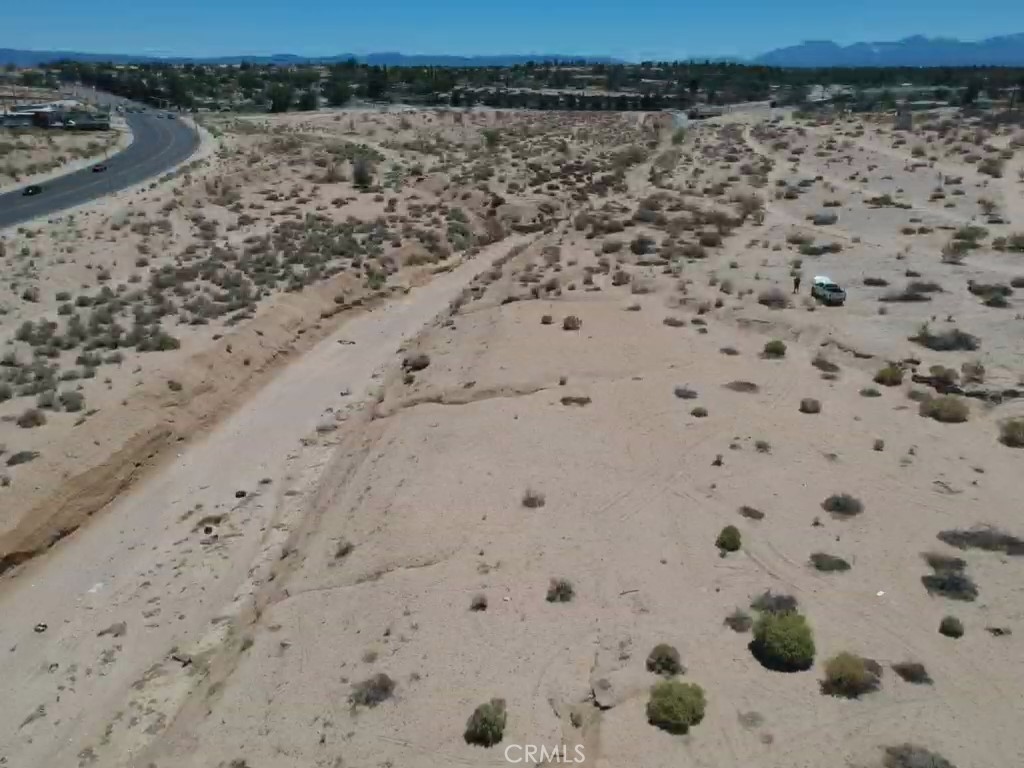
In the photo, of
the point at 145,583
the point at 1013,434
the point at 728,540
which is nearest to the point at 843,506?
the point at 728,540

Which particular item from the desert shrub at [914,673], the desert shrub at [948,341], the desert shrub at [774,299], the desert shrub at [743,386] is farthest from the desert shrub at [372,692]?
the desert shrub at [774,299]

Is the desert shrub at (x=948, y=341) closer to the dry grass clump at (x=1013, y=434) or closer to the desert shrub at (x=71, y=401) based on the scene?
the dry grass clump at (x=1013, y=434)

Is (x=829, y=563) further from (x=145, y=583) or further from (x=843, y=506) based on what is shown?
(x=145, y=583)

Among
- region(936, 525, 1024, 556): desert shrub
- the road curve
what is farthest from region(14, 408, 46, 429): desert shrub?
the road curve

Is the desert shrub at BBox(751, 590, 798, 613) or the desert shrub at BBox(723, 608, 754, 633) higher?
the desert shrub at BBox(751, 590, 798, 613)

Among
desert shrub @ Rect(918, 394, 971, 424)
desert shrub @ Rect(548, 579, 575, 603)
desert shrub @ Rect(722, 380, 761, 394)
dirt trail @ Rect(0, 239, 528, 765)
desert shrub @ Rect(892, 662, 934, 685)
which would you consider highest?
desert shrub @ Rect(918, 394, 971, 424)

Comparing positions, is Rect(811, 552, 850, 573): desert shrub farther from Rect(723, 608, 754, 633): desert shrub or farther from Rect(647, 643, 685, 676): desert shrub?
Rect(647, 643, 685, 676): desert shrub
